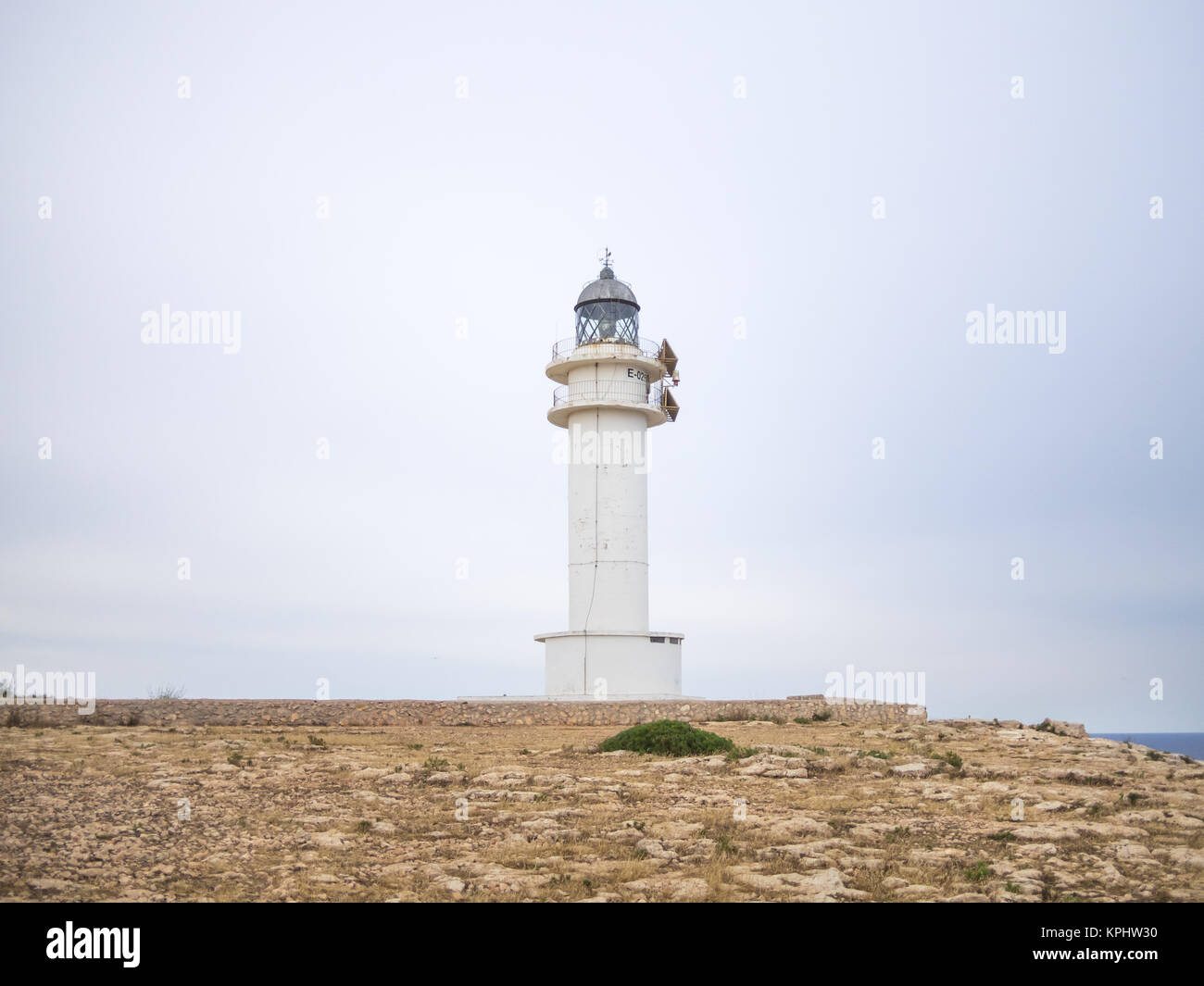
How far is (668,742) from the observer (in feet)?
55.3

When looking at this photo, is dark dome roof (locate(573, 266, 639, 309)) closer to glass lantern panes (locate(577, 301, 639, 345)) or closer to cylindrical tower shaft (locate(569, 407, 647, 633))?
glass lantern panes (locate(577, 301, 639, 345))

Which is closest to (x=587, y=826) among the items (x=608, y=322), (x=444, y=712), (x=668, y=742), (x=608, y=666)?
(x=668, y=742)

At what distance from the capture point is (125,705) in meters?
22.7

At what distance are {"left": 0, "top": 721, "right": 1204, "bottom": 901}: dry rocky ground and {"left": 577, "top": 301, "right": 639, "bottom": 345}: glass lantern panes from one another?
17014mm

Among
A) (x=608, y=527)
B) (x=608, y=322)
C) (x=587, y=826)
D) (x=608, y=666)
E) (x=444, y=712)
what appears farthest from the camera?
(x=608, y=322)

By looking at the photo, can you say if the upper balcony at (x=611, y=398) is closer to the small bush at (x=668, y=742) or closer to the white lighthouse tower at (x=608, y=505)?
the white lighthouse tower at (x=608, y=505)

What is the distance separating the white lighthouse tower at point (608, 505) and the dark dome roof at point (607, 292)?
44 mm

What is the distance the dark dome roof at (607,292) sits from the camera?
31.4 m

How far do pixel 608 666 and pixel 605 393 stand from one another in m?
8.26

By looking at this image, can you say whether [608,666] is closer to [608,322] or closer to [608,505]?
[608,505]
